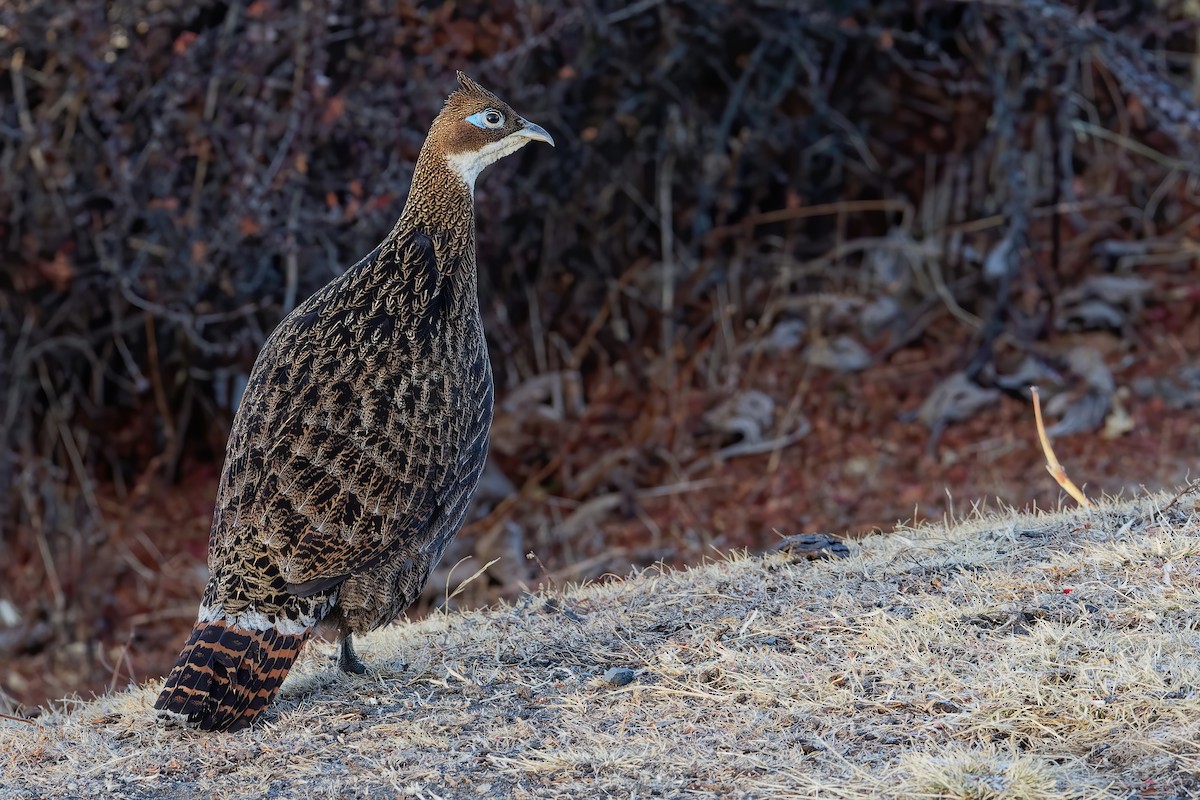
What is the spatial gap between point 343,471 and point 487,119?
1.67 m

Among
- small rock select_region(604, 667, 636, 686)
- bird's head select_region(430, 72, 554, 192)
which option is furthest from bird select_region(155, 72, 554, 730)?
small rock select_region(604, 667, 636, 686)

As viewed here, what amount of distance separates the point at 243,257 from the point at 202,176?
21.6 inches

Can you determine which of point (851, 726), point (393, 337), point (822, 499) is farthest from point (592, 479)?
point (851, 726)

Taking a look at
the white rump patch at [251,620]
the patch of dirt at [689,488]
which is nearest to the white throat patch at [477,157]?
the white rump patch at [251,620]

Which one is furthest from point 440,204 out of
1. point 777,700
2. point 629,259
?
point 629,259

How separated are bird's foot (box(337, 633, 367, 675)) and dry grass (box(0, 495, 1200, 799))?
1.5 inches

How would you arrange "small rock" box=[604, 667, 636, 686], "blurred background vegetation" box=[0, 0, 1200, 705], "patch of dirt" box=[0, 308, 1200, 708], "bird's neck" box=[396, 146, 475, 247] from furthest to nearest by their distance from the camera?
1. "patch of dirt" box=[0, 308, 1200, 708]
2. "blurred background vegetation" box=[0, 0, 1200, 705]
3. "bird's neck" box=[396, 146, 475, 247]
4. "small rock" box=[604, 667, 636, 686]

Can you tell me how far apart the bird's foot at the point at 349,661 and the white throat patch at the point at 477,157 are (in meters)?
1.79

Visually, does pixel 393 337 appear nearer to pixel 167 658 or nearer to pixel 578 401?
pixel 167 658

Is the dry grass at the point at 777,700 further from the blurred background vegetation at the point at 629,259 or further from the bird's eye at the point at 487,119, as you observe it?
the blurred background vegetation at the point at 629,259

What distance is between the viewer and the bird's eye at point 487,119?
5.65 metres

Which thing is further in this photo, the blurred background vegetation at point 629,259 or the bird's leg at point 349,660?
the blurred background vegetation at point 629,259

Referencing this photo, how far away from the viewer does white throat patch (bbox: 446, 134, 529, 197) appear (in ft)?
18.4

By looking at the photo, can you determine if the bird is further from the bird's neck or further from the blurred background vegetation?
the blurred background vegetation
